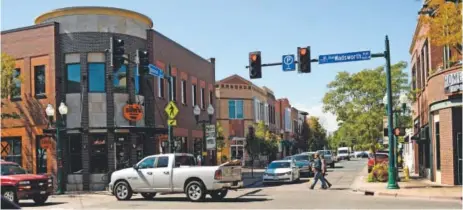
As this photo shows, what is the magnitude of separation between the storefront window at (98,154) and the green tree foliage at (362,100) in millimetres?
17995

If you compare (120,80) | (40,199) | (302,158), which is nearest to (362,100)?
(302,158)

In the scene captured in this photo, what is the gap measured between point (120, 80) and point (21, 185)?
35.5ft

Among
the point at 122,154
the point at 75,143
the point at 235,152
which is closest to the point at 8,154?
the point at 75,143

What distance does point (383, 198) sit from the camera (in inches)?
843

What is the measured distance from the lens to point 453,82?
80.6 feet

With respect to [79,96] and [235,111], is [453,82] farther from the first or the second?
[235,111]

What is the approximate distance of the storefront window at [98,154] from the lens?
29.9 m

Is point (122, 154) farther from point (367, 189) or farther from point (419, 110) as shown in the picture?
point (419, 110)

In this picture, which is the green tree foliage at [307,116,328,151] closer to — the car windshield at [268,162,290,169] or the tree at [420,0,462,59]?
the car windshield at [268,162,290,169]

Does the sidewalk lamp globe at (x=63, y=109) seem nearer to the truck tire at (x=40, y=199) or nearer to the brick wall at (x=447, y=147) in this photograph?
the truck tire at (x=40, y=199)

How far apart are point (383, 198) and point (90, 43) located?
54.7ft

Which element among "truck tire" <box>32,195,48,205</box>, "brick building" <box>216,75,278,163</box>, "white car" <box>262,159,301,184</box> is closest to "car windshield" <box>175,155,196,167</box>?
"truck tire" <box>32,195,48,205</box>

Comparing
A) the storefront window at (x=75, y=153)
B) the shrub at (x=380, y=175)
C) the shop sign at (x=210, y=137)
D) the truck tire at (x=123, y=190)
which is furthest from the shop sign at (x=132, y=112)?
the shrub at (x=380, y=175)

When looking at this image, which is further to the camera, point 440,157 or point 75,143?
point 75,143
